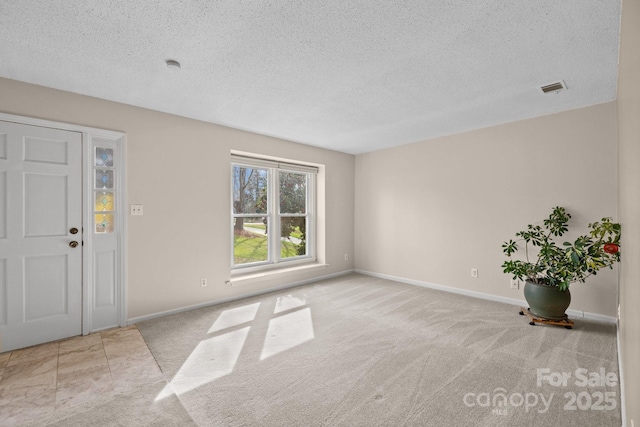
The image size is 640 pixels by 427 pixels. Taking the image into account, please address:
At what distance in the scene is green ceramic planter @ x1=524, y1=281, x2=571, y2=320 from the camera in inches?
121

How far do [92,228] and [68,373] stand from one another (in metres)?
1.42

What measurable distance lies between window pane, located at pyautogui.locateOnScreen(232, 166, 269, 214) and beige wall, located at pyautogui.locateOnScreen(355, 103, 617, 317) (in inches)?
79.8

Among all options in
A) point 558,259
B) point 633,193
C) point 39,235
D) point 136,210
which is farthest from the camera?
point 136,210

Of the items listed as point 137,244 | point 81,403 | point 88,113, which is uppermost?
point 88,113

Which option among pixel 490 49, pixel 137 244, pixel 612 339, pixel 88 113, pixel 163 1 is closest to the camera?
pixel 163 1

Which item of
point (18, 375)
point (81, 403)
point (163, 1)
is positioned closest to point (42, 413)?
point (81, 403)

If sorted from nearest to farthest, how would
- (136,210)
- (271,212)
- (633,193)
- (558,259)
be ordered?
→ (633,193) < (558,259) < (136,210) < (271,212)

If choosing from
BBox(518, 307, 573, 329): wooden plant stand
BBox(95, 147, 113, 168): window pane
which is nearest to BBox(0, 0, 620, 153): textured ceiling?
BBox(95, 147, 113, 168): window pane

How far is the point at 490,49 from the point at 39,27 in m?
3.15

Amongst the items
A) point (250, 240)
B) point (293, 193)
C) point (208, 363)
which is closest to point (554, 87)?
point (293, 193)

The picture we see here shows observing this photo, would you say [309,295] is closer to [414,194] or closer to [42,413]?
[414,194]

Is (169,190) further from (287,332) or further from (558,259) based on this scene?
(558,259)

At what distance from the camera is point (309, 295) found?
14.3 feet

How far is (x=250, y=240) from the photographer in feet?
15.5
